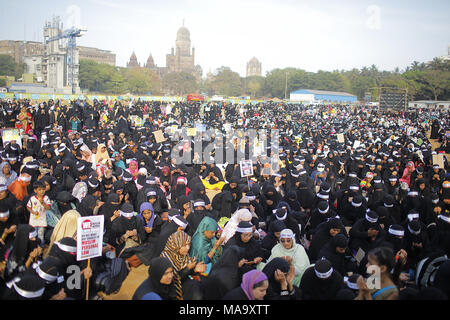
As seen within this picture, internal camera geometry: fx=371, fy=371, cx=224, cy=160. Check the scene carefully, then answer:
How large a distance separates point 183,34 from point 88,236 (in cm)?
14837

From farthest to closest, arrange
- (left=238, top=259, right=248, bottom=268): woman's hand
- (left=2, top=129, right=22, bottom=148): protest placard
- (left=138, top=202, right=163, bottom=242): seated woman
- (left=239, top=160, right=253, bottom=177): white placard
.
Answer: (left=2, top=129, right=22, bottom=148): protest placard → (left=239, top=160, right=253, bottom=177): white placard → (left=138, top=202, right=163, bottom=242): seated woman → (left=238, top=259, right=248, bottom=268): woman's hand

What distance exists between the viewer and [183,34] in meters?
143

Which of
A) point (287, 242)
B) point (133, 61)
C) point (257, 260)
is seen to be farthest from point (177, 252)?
point (133, 61)

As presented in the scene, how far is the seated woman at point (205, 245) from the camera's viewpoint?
446cm

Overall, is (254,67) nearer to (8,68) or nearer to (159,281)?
(8,68)

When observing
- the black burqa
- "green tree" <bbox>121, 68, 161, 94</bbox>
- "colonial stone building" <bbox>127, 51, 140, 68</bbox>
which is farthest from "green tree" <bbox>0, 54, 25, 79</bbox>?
the black burqa

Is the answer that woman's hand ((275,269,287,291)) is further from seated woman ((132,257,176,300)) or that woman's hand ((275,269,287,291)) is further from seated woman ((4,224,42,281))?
seated woman ((4,224,42,281))

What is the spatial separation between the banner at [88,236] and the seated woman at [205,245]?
118 cm

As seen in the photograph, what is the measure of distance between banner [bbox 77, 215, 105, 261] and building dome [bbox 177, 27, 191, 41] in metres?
147

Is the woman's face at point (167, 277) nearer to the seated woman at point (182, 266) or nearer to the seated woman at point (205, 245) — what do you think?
the seated woman at point (182, 266)

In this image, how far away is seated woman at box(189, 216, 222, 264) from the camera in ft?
14.6
